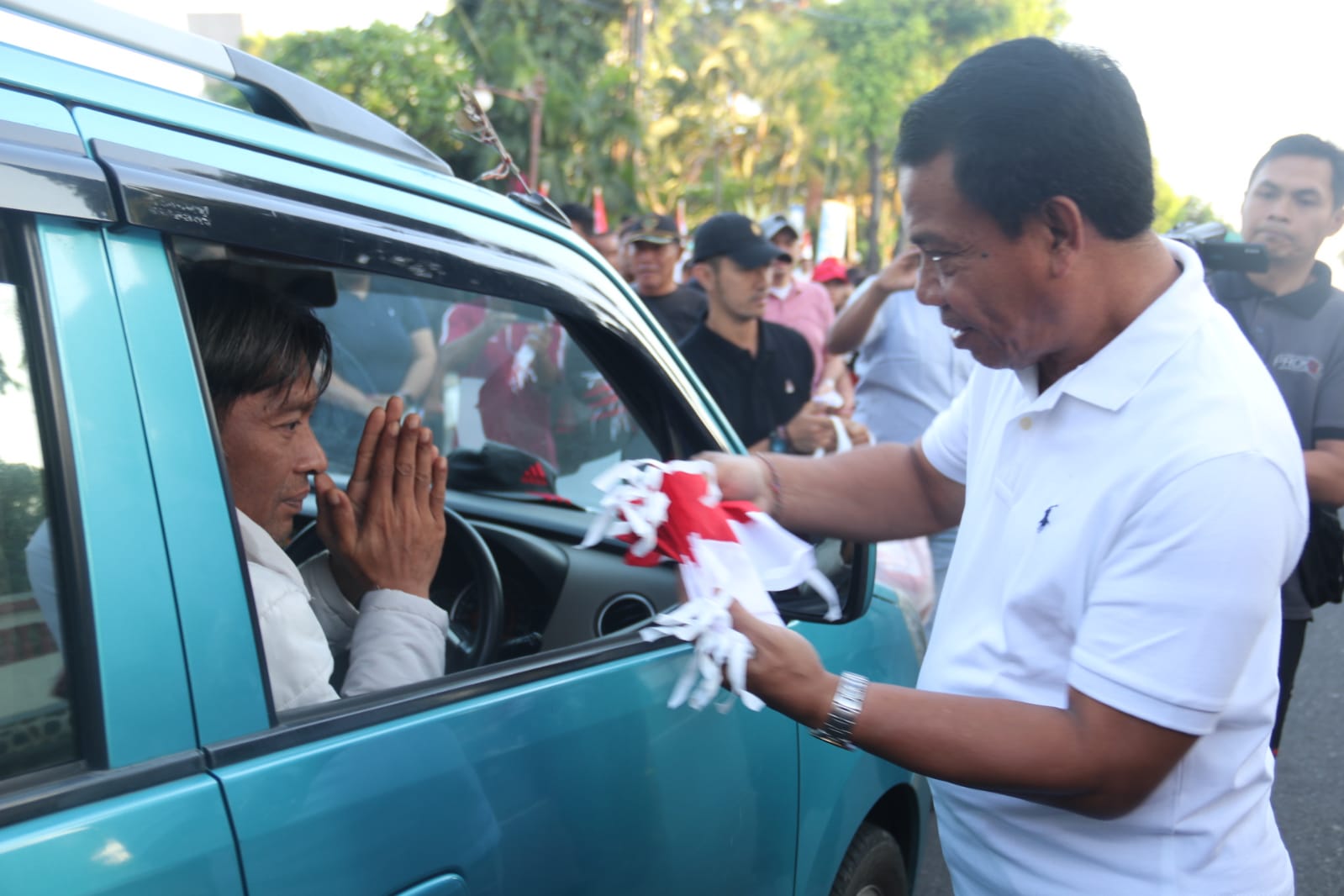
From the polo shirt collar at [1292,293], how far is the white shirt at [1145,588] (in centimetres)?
171

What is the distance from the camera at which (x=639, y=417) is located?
2.07 m

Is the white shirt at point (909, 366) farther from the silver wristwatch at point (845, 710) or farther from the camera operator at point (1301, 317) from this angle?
the silver wristwatch at point (845, 710)

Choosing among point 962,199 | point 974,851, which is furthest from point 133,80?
point 974,851

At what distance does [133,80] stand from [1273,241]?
286 cm

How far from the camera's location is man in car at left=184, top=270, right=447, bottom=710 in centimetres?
160

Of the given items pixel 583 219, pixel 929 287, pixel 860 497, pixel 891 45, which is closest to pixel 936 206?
pixel 929 287

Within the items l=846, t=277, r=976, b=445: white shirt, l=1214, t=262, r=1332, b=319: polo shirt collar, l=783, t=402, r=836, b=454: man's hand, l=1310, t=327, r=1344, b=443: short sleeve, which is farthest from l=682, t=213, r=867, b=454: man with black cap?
l=1310, t=327, r=1344, b=443: short sleeve

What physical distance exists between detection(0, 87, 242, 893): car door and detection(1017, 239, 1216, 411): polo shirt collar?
113 cm

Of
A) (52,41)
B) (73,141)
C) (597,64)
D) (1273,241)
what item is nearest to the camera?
(73,141)

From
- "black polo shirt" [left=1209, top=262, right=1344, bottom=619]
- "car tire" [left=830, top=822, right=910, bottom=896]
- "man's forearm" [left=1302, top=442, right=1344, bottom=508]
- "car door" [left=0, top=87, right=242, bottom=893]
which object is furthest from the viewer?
"black polo shirt" [left=1209, top=262, right=1344, bottom=619]

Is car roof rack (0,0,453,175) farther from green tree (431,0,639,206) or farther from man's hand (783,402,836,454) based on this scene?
green tree (431,0,639,206)

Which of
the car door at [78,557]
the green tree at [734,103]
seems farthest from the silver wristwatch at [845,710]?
the green tree at [734,103]

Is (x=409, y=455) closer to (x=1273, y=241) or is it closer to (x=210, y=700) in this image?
(x=210, y=700)

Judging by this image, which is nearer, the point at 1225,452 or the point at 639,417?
the point at 1225,452
